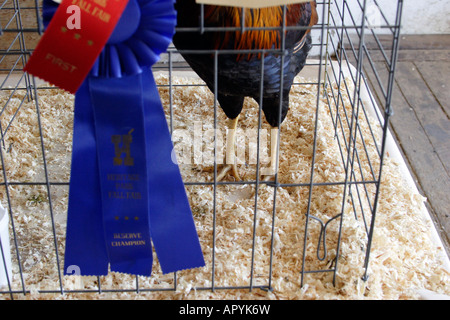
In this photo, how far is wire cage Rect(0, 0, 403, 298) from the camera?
114cm

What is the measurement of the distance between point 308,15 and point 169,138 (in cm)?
59

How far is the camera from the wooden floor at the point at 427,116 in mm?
1837

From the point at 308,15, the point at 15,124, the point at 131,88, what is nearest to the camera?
the point at 131,88

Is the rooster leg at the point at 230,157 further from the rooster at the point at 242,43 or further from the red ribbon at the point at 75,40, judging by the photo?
the red ribbon at the point at 75,40

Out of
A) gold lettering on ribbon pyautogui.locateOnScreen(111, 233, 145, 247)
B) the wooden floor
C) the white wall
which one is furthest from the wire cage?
the white wall

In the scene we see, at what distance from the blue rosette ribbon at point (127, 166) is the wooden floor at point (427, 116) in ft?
3.14

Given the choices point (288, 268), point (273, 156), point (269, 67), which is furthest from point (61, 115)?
point (288, 268)

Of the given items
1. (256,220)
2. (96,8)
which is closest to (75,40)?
(96,8)

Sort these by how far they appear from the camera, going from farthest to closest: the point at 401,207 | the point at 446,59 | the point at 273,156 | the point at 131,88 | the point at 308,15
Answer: the point at 446,59
the point at 273,156
the point at 401,207
the point at 308,15
the point at 131,88

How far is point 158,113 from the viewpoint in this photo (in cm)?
101

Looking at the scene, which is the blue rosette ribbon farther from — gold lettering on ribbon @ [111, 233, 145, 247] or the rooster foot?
the rooster foot

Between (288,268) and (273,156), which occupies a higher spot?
(273,156)

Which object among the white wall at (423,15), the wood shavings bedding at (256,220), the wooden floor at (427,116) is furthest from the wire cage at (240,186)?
the white wall at (423,15)

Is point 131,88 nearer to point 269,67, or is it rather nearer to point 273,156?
point 269,67
